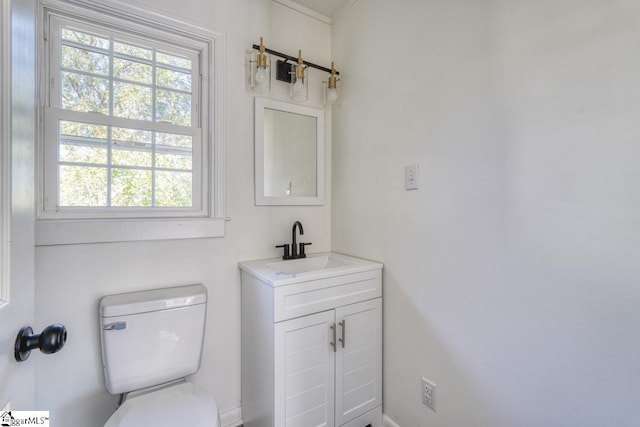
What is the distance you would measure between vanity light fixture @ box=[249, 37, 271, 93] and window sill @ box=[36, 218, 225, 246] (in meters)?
0.83

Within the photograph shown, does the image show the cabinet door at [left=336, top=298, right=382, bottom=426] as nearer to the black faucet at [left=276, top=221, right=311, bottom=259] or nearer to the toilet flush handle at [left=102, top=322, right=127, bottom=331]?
the black faucet at [left=276, top=221, right=311, bottom=259]

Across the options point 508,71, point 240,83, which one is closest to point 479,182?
point 508,71

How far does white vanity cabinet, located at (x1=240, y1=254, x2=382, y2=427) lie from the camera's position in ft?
4.14

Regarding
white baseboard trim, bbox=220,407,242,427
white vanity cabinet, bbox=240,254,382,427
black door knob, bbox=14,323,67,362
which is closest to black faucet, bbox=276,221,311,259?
white vanity cabinet, bbox=240,254,382,427

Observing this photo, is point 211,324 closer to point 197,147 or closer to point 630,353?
point 197,147

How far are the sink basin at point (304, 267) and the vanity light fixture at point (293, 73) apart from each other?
3.36 feet

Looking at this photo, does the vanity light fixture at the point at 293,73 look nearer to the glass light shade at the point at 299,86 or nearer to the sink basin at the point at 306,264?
the glass light shade at the point at 299,86

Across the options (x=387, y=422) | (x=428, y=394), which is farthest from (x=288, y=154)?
(x=387, y=422)

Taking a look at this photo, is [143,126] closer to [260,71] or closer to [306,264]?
[260,71]

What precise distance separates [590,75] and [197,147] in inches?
65.8

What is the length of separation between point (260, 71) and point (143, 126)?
0.69 m

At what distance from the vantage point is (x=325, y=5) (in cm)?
186

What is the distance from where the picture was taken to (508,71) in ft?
3.44

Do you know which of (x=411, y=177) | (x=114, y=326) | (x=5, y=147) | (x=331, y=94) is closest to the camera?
(x=5, y=147)
